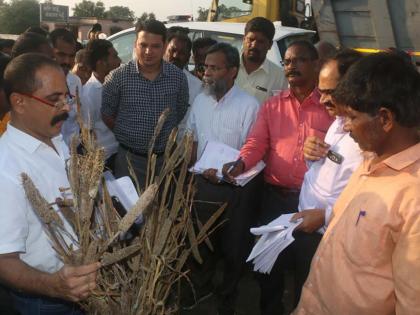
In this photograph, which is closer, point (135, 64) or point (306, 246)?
point (306, 246)

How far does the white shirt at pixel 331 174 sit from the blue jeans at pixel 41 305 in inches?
43.6

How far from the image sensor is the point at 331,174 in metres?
2.26

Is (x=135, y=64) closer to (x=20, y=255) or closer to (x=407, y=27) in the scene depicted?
(x=20, y=255)

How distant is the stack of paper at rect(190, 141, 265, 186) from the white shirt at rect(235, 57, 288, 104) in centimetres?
115

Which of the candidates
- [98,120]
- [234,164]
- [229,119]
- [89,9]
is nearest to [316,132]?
[234,164]

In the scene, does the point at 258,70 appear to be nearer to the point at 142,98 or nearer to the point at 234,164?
the point at 142,98

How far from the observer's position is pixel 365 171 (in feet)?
5.39

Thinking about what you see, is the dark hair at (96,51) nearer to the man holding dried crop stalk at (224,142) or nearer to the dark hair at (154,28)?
the dark hair at (154,28)

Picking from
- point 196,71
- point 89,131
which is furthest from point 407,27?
point 89,131

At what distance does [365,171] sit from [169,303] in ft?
2.80

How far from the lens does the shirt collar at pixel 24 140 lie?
5.55ft

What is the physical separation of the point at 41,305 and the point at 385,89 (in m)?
1.37

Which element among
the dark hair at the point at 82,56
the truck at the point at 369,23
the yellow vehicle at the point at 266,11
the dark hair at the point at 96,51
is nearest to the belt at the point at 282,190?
the dark hair at the point at 96,51

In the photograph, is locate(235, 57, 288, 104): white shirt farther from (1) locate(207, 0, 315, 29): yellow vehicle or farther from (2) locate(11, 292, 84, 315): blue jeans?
(1) locate(207, 0, 315, 29): yellow vehicle
